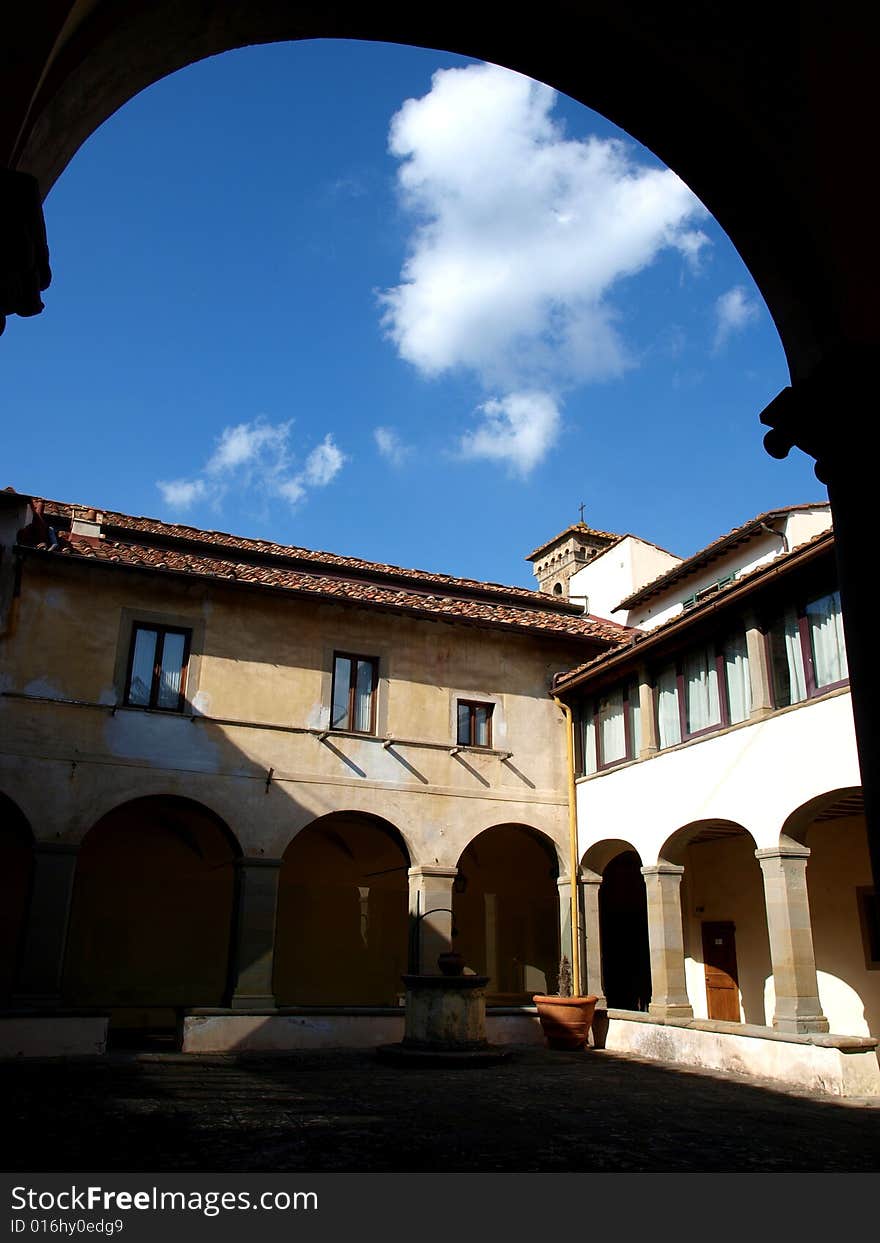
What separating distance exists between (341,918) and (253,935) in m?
5.14

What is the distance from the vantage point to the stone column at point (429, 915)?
1552 centimetres

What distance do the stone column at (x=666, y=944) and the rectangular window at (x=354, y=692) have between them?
204 inches

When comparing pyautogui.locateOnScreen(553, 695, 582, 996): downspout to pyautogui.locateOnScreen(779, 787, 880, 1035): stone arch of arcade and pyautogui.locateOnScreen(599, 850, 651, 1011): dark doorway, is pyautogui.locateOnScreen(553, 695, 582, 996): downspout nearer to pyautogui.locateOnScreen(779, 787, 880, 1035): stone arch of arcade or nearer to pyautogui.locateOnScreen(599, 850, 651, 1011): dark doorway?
pyautogui.locateOnScreen(599, 850, 651, 1011): dark doorway

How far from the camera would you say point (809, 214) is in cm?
A: 437

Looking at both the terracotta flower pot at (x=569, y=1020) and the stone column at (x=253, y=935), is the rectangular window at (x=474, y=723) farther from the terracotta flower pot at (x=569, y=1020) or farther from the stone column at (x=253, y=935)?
the terracotta flower pot at (x=569, y=1020)

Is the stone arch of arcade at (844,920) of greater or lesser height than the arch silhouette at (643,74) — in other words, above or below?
below

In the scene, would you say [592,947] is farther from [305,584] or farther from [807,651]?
[305,584]

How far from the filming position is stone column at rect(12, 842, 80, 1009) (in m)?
12.7

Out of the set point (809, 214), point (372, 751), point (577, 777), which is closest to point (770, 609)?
point (577, 777)

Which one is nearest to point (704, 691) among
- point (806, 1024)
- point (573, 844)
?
point (573, 844)

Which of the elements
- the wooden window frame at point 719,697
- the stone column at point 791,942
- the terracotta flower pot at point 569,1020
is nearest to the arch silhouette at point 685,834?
the wooden window frame at point 719,697

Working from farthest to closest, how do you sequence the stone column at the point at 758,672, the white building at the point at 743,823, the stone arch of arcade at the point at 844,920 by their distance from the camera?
the stone arch of arcade at the point at 844,920 < the stone column at the point at 758,672 < the white building at the point at 743,823

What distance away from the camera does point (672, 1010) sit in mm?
13727

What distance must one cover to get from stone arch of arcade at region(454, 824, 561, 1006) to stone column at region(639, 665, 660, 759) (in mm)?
5579
